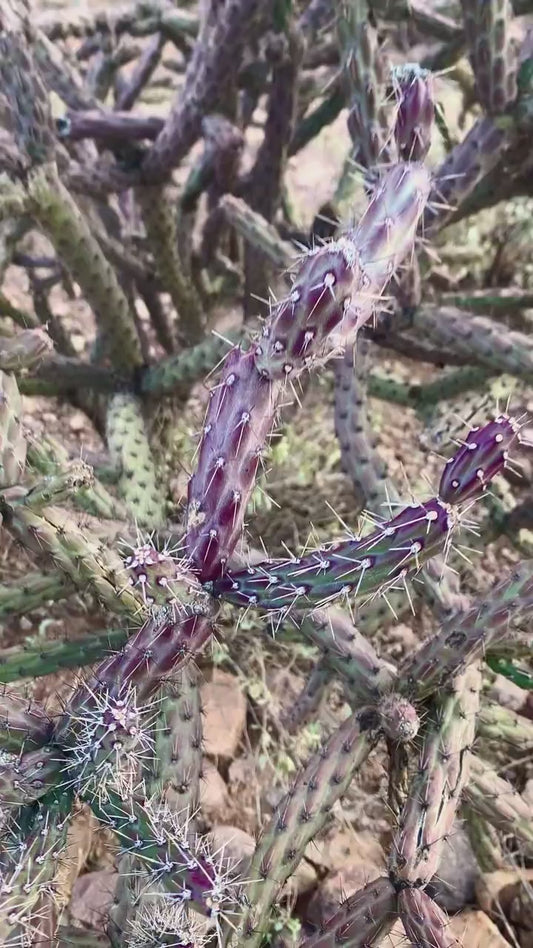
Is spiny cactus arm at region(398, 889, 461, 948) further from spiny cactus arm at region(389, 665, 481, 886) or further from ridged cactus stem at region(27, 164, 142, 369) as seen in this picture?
ridged cactus stem at region(27, 164, 142, 369)

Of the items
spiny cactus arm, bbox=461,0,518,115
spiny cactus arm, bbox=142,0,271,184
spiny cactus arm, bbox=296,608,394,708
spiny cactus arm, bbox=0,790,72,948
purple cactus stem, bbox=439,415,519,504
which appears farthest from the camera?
spiny cactus arm, bbox=142,0,271,184

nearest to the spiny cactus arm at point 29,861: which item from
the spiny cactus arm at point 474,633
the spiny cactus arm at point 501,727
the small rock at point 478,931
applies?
the spiny cactus arm at point 474,633

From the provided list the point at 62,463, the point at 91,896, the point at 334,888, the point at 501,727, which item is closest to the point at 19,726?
the point at 62,463

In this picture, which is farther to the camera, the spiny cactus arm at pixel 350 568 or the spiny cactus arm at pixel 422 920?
the spiny cactus arm at pixel 422 920

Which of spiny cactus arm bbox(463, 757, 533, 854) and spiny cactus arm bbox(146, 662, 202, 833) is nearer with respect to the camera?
spiny cactus arm bbox(146, 662, 202, 833)

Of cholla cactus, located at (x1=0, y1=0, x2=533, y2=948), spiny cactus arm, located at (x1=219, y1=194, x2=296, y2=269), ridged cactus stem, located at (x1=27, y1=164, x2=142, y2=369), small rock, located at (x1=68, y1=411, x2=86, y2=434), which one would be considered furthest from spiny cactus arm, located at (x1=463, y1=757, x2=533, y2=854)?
small rock, located at (x1=68, y1=411, x2=86, y2=434)

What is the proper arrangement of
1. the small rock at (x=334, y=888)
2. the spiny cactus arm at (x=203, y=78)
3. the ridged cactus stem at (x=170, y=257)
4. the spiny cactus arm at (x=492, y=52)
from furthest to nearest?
1. the ridged cactus stem at (x=170, y=257)
2. the spiny cactus arm at (x=203, y=78)
3. the small rock at (x=334, y=888)
4. the spiny cactus arm at (x=492, y=52)

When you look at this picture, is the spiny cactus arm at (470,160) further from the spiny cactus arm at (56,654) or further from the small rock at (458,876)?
the small rock at (458,876)
